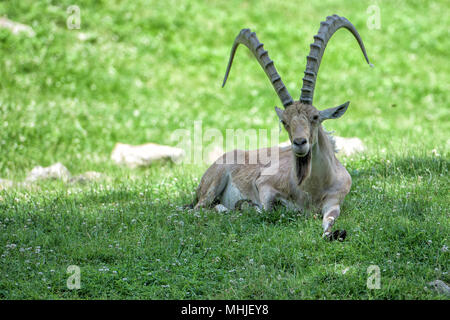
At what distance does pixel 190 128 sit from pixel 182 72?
12.0 feet

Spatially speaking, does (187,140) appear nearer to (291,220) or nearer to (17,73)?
(17,73)

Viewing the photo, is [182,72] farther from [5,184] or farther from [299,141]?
[299,141]

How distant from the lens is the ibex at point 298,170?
7.20 metres

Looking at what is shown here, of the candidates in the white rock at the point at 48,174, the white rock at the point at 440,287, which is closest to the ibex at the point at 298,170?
the white rock at the point at 440,287

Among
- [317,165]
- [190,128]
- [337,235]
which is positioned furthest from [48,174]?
[337,235]

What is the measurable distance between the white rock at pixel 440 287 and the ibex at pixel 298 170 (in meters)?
1.37

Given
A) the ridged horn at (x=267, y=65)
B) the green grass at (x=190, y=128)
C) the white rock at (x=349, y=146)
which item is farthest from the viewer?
the white rock at (x=349, y=146)

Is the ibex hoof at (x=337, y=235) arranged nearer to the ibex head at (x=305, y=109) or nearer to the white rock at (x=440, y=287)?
the ibex head at (x=305, y=109)

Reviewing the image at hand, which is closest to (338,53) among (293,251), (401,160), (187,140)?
(187,140)

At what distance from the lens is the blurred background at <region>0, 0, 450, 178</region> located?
1564 cm

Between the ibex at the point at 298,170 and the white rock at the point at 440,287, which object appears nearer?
the white rock at the point at 440,287

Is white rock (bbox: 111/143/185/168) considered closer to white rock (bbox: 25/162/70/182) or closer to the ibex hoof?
white rock (bbox: 25/162/70/182)

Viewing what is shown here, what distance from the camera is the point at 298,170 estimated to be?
7.61m

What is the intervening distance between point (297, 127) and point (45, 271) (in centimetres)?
336
